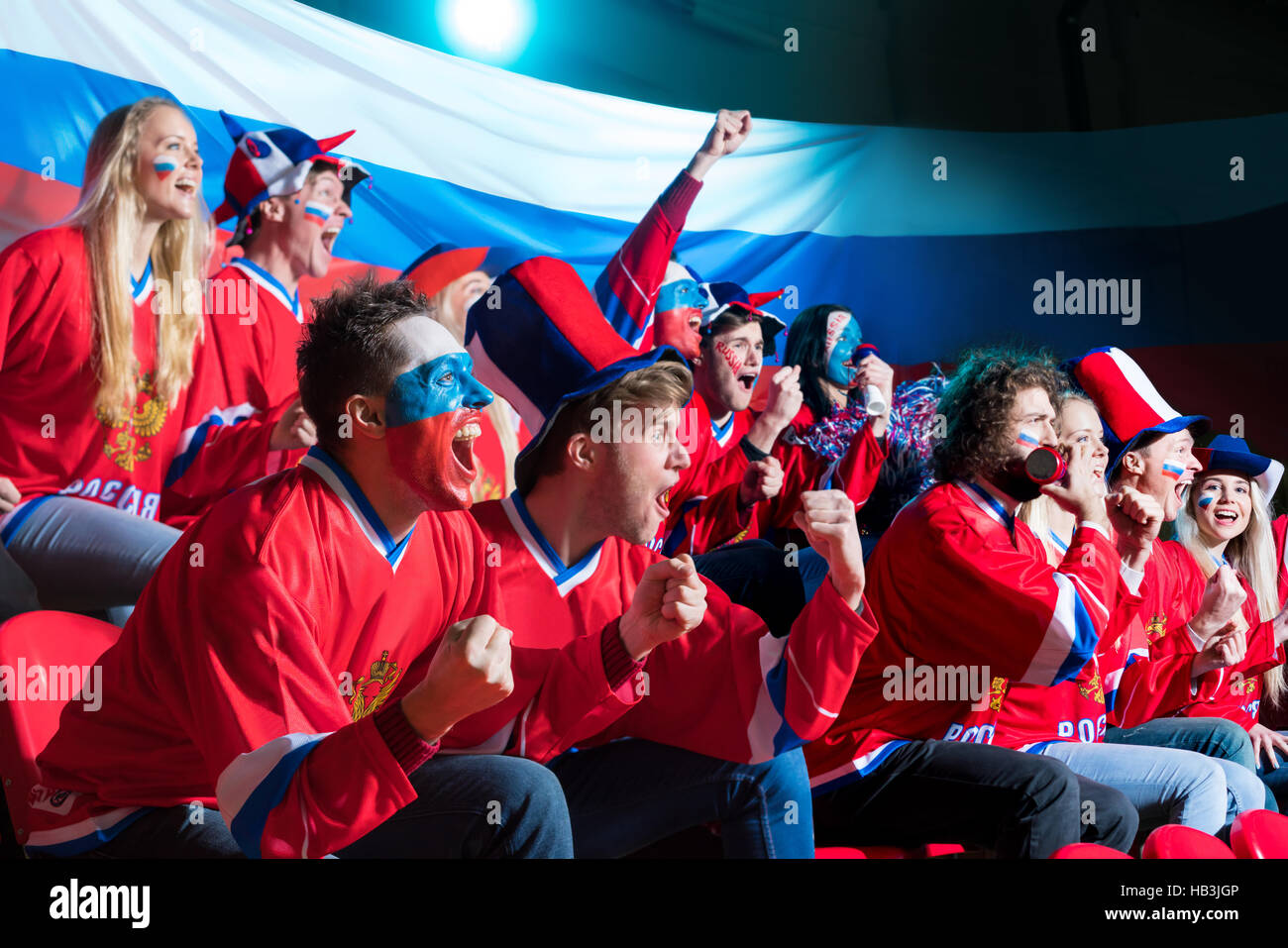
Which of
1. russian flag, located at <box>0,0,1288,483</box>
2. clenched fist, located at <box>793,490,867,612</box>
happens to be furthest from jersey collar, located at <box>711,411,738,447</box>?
clenched fist, located at <box>793,490,867,612</box>

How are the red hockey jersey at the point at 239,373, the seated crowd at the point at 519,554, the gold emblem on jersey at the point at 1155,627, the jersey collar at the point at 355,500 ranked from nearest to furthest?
the seated crowd at the point at 519,554
the jersey collar at the point at 355,500
the red hockey jersey at the point at 239,373
the gold emblem on jersey at the point at 1155,627

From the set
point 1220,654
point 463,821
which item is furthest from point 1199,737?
point 463,821

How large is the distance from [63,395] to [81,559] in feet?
0.89

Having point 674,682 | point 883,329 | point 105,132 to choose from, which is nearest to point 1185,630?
point 883,329

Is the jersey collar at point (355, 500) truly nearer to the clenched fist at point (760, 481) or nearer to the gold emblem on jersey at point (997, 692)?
the clenched fist at point (760, 481)

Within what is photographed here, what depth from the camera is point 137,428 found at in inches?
88.0

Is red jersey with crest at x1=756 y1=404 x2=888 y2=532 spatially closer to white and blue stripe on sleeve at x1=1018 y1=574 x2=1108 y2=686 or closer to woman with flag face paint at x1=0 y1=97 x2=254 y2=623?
white and blue stripe on sleeve at x1=1018 y1=574 x2=1108 y2=686

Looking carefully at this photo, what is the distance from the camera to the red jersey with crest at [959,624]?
259cm

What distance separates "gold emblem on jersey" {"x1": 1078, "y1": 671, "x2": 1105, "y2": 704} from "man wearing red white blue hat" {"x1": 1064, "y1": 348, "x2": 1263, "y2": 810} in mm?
35

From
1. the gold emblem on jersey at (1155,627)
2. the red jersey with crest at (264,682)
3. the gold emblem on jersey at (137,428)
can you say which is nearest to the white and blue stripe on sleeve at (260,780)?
the red jersey with crest at (264,682)

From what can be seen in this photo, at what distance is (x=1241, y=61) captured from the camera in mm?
3252

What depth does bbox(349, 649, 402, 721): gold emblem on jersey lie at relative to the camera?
2.10m

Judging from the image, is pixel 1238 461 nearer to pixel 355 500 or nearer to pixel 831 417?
pixel 831 417

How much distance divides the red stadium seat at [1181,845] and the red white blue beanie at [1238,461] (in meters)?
1.10
